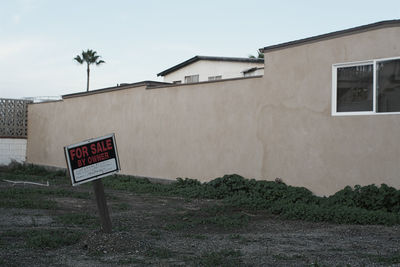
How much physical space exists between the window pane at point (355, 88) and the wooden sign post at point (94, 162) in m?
5.74

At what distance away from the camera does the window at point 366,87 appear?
32.0 ft

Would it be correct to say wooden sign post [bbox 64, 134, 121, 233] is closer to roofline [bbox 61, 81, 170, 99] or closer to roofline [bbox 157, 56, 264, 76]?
roofline [bbox 61, 81, 170, 99]

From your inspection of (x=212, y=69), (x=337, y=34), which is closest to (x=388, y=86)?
(x=337, y=34)

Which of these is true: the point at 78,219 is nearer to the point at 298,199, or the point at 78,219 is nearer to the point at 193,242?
the point at 193,242

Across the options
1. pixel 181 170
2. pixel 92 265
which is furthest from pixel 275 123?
pixel 92 265

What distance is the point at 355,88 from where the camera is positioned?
1032 cm

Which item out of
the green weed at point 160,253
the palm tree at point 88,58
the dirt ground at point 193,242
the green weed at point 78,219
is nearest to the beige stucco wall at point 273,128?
the dirt ground at point 193,242

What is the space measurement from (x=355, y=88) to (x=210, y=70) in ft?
45.9

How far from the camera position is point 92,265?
565 cm

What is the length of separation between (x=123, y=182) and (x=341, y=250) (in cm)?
969

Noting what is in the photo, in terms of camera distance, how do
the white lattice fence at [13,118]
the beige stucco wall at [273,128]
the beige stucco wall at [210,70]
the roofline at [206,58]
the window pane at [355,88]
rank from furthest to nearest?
the beige stucco wall at [210,70]
the roofline at [206,58]
the white lattice fence at [13,118]
the window pane at [355,88]
the beige stucco wall at [273,128]

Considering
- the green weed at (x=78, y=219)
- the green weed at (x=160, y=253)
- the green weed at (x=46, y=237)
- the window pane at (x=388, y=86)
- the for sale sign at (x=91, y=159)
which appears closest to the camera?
the green weed at (x=160, y=253)

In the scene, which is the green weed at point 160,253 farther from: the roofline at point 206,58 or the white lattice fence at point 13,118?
the white lattice fence at point 13,118

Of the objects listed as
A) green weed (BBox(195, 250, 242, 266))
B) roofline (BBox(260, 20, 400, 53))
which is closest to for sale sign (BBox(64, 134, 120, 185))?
green weed (BBox(195, 250, 242, 266))
